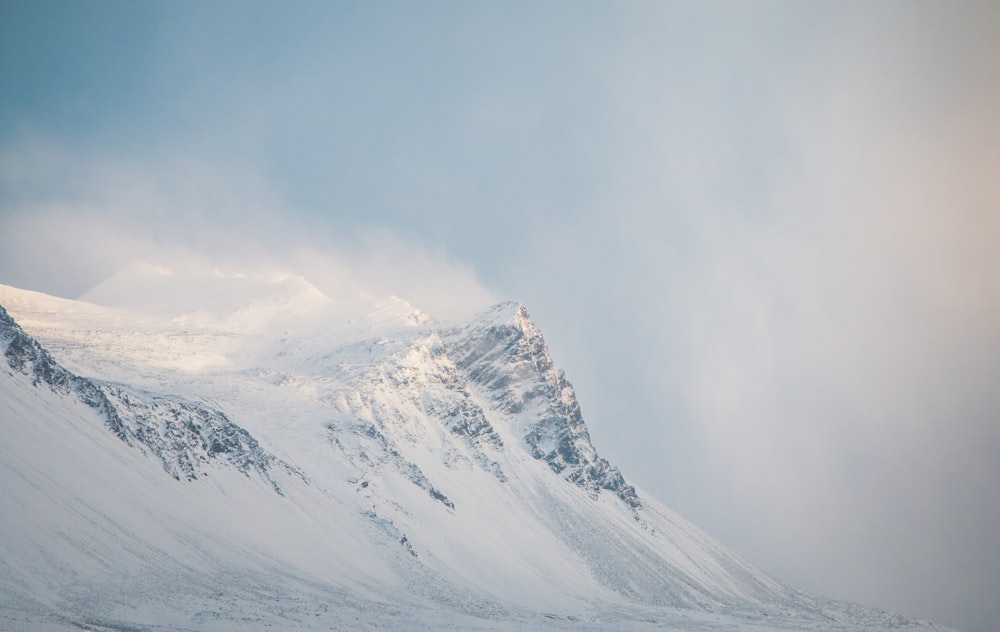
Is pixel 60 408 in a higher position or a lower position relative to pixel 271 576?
higher

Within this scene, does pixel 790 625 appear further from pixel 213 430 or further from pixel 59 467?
pixel 59 467

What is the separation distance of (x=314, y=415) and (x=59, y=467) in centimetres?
9693

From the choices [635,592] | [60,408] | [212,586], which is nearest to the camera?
[212,586]

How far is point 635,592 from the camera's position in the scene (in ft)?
580

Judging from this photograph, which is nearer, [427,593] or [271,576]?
[271,576]

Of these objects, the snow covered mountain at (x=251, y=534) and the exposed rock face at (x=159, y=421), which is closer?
the snow covered mountain at (x=251, y=534)

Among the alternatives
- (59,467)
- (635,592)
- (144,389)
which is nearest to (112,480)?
(59,467)

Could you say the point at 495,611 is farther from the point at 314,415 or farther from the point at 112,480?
the point at 314,415

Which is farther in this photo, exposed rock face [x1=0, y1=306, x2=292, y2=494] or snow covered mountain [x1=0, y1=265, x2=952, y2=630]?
exposed rock face [x1=0, y1=306, x2=292, y2=494]

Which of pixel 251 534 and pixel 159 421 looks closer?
pixel 251 534

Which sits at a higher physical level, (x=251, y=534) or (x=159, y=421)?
(x=159, y=421)

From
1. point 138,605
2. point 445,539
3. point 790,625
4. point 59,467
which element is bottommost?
point 138,605

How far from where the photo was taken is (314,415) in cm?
19212

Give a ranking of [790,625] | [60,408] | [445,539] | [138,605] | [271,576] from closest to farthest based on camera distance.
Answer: [138,605] < [271,576] < [60,408] < [790,625] < [445,539]
